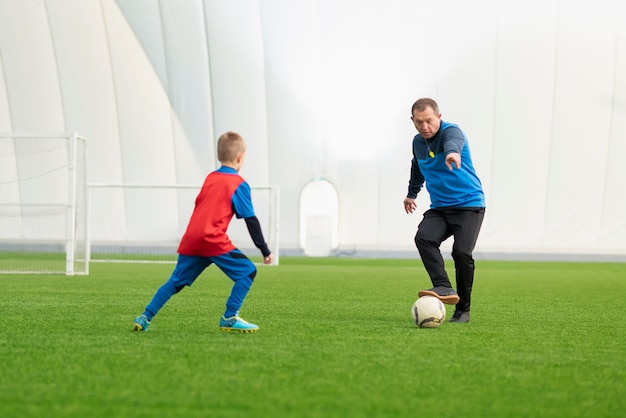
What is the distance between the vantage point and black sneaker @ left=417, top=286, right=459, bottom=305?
6547mm

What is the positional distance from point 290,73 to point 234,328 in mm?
16506

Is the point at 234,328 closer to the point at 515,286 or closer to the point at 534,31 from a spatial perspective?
the point at 515,286

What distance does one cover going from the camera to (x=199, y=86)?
2173cm

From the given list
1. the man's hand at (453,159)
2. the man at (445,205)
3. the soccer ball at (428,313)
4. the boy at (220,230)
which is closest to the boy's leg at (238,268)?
the boy at (220,230)

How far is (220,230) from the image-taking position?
18.5 feet

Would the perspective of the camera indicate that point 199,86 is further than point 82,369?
Yes

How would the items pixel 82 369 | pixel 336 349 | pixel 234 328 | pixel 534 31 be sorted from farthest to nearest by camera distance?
1. pixel 534 31
2. pixel 234 328
3. pixel 336 349
4. pixel 82 369

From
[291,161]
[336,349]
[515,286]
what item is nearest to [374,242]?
[291,161]

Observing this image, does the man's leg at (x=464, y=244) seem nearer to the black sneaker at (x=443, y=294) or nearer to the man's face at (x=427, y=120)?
the black sneaker at (x=443, y=294)

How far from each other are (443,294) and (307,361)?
7.61ft

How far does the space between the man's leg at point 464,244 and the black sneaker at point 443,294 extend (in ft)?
1.04

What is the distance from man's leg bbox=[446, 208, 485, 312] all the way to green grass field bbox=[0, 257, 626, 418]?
0.24 metres

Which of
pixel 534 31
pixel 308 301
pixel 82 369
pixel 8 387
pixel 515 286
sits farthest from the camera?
pixel 534 31

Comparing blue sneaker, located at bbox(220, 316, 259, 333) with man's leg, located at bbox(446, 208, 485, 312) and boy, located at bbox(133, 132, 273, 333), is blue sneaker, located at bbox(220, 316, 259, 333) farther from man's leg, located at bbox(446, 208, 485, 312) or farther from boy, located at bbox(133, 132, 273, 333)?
man's leg, located at bbox(446, 208, 485, 312)
